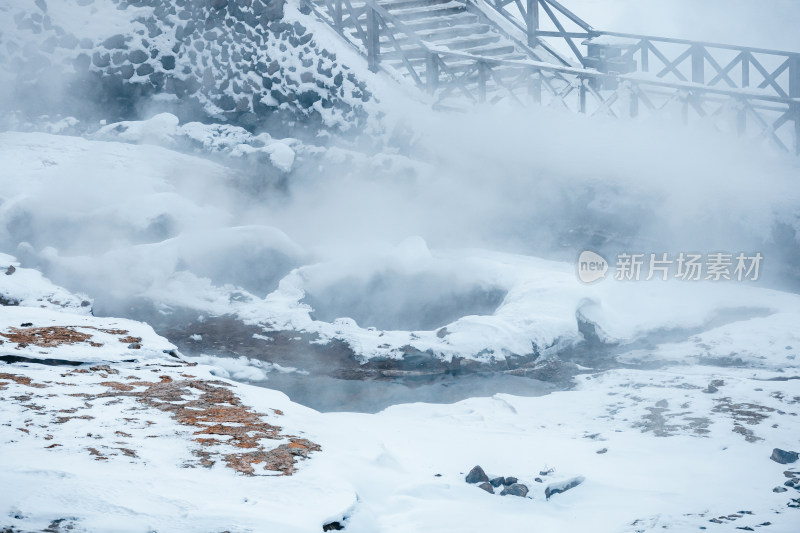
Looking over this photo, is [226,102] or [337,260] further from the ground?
[226,102]

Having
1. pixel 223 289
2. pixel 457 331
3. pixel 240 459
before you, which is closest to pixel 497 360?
pixel 457 331

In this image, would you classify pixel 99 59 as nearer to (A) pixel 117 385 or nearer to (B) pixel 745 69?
(A) pixel 117 385

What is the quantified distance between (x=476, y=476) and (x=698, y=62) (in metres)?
8.24

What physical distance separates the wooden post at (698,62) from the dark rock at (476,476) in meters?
8.09

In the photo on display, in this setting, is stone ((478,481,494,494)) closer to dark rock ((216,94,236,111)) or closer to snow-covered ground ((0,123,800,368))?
snow-covered ground ((0,123,800,368))

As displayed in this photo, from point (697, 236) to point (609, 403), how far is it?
4330 millimetres

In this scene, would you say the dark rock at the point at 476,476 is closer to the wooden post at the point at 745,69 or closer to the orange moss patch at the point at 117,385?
the orange moss patch at the point at 117,385

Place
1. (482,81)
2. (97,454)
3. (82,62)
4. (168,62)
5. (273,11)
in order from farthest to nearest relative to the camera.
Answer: (273,11) < (168,62) < (482,81) < (82,62) < (97,454)

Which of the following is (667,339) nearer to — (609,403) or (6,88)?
(609,403)

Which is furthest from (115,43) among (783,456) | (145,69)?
(783,456)

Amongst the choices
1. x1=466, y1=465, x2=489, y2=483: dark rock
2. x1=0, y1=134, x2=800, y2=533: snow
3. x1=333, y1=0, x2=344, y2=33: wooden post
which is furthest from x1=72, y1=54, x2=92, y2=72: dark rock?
x1=466, y1=465, x2=489, y2=483: dark rock

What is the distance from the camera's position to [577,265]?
877 cm

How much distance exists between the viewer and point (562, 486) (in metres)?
3.81

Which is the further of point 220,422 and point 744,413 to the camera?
point 744,413
